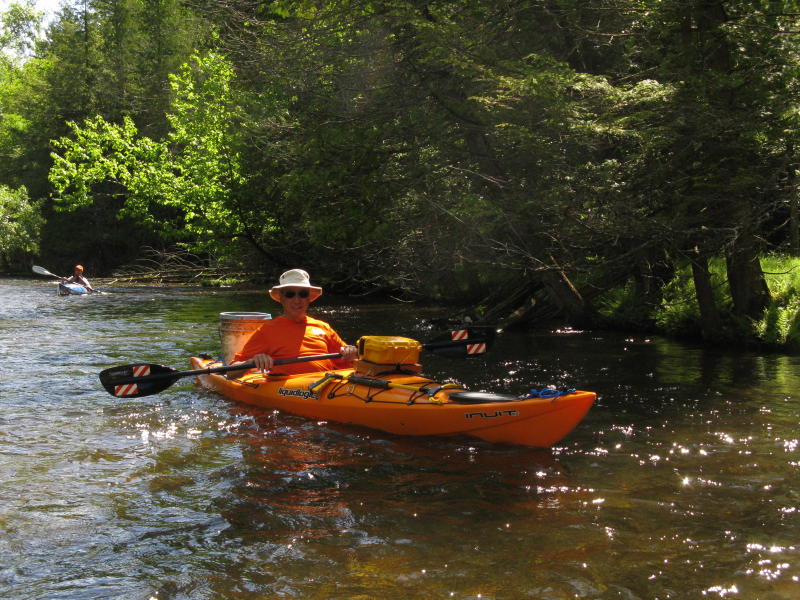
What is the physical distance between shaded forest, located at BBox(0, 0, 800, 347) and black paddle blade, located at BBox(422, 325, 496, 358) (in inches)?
94.4

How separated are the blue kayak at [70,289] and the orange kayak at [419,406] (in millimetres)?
14999

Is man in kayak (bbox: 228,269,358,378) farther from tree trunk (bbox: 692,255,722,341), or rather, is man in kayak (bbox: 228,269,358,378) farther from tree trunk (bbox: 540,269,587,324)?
tree trunk (bbox: 540,269,587,324)

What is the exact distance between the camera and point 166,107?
33.2 meters

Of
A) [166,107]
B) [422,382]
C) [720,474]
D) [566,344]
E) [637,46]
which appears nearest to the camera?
[720,474]

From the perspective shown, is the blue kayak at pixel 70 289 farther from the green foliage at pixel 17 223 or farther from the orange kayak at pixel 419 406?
the orange kayak at pixel 419 406

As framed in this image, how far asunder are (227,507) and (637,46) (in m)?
8.42

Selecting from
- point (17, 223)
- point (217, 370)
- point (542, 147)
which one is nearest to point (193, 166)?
point (17, 223)

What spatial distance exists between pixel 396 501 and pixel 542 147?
523cm

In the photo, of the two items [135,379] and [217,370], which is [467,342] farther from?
[135,379]

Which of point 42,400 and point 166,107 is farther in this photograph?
point 166,107

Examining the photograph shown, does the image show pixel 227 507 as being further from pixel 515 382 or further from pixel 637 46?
pixel 637 46

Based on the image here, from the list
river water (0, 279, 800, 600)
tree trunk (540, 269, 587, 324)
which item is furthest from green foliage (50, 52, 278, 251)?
river water (0, 279, 800, 600)

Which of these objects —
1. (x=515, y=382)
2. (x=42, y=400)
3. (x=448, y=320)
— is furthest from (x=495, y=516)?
(x=448, y=320)

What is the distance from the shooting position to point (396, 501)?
484 cm
